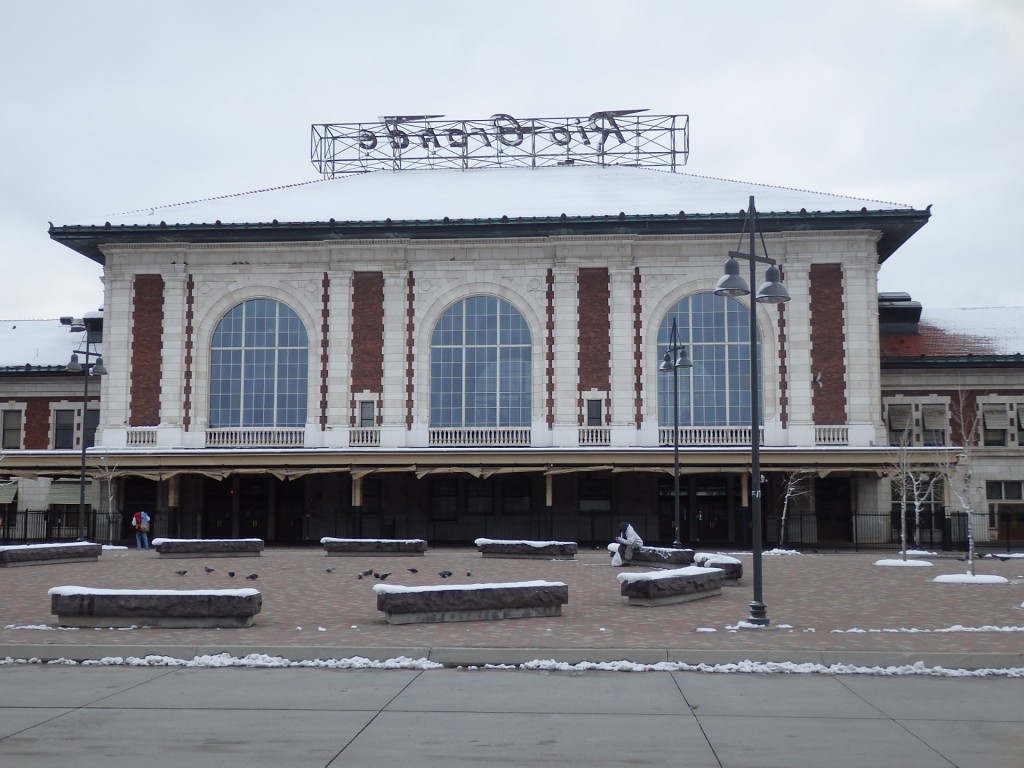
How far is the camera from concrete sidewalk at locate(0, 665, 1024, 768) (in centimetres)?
899

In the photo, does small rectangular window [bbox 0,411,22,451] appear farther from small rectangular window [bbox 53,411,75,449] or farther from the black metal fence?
the black metal fence

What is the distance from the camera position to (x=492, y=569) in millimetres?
28375

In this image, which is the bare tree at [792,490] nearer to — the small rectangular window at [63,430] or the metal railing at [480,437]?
the metal railing at [480,437]

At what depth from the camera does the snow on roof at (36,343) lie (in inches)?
1962

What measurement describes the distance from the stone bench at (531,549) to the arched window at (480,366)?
426 inches

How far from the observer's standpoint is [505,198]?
47656mm

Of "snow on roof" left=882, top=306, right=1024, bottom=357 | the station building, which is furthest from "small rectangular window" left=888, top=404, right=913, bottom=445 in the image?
"snow on roof" left=882, top=306, right=1024, bottom=357

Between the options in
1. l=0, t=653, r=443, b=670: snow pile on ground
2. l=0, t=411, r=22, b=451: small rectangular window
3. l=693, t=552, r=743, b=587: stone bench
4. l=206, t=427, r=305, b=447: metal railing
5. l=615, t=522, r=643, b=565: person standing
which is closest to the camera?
l=0, t=653, r=443, b=670: snow pile on ground

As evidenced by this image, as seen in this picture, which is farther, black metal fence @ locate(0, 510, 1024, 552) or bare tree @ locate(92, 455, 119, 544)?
black metal fence @ locate(0, 510, 1024, 552)

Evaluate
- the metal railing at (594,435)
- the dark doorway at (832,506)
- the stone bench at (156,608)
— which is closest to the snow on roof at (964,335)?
the dark doorway at (832,506)

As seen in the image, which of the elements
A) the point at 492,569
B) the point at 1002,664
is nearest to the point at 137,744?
the point at 1002,664

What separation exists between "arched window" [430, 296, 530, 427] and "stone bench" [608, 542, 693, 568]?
1566 centimetres

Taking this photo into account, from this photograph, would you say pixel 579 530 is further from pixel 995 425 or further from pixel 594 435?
pixel 995 425

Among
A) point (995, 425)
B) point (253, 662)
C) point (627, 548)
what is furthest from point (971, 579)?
point (995, 425)
